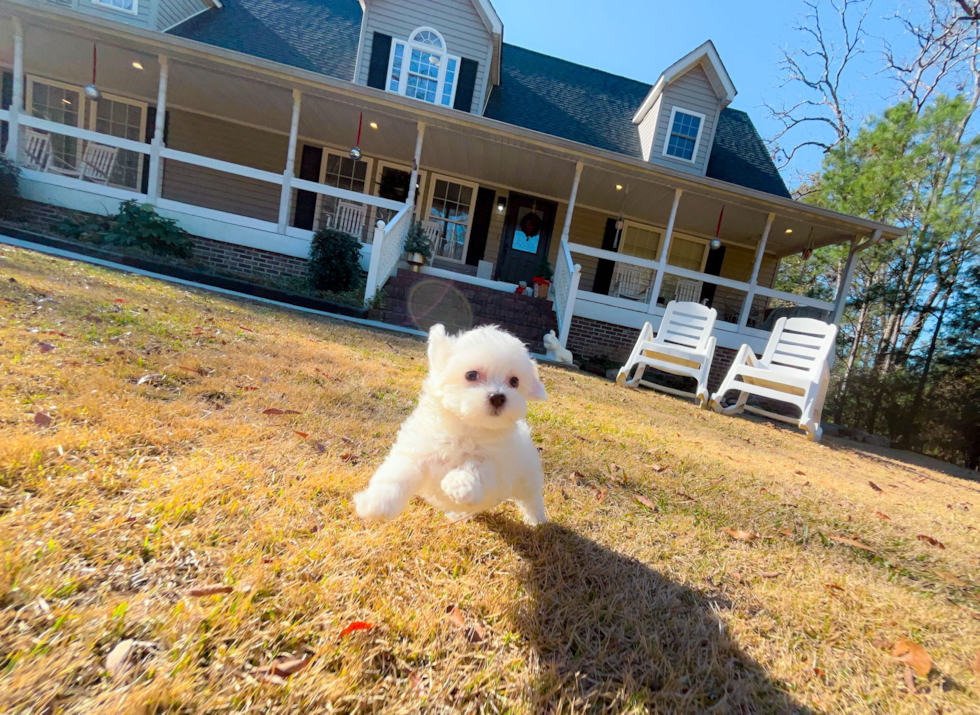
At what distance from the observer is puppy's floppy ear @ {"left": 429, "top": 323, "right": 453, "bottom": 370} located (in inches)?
74.3

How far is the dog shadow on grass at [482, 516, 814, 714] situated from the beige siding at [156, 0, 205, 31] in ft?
50.9

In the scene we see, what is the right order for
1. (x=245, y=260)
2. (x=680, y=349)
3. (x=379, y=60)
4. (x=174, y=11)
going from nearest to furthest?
(x=680, y=349) < (x=245, y=260) < (x=379, y=60) < (x=174, y=11)

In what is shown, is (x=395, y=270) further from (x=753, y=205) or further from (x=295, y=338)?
(x=753, y=205)

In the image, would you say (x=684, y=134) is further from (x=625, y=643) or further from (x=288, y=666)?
(x=288, y=666)

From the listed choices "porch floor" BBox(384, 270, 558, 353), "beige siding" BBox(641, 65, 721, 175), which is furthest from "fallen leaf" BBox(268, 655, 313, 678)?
"beige siding" BBox(641, 65, 721, 175)

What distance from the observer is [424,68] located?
11.3 meters

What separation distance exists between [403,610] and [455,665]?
0.23 metres

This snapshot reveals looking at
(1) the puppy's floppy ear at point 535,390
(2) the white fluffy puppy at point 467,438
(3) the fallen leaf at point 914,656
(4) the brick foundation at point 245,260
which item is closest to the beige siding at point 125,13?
(4) the brick foundation at point 245,260

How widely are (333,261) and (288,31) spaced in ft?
27.1

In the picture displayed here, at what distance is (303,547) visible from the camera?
60.6 inches

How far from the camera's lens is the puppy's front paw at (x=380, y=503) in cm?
150

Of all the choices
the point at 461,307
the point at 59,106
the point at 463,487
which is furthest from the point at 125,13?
the point at 463,487

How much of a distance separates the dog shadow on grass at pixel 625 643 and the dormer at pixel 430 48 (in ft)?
38.0

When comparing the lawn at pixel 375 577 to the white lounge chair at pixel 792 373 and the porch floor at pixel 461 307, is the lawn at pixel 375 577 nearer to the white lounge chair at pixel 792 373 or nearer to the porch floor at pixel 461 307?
the white lounge chair at pixel 792 373
